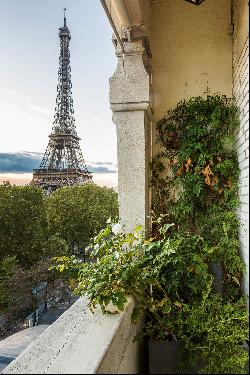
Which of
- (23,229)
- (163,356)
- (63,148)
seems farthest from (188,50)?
(63,148)

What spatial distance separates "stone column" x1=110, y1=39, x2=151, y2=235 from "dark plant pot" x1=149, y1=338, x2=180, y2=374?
Answer: 1.11 meters

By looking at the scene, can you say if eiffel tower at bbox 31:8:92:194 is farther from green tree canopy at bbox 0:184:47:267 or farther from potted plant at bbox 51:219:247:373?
potted plant at bbox 51:219:247:373

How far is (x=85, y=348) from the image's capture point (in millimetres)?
1732

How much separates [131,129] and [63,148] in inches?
1280

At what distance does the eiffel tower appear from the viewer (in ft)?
108

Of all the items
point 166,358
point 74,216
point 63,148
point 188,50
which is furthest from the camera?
point 63,148

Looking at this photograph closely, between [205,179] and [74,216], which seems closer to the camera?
[205,179]

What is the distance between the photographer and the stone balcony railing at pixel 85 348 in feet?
5.20

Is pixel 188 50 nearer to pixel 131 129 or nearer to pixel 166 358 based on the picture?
pixel 131 129

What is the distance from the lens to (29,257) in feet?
50.4

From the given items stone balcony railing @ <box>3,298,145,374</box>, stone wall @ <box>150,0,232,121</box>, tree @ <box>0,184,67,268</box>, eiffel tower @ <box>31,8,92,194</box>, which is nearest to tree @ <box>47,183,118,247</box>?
tree @ <box>0,184,67,268</box>

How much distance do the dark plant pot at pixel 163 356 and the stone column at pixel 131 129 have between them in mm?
1112

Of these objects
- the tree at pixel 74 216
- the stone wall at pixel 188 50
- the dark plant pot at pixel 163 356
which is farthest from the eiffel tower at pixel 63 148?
the dark plant pot at pixel 163 356

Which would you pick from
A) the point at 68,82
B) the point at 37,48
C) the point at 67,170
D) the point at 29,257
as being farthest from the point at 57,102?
the point at 29,257
